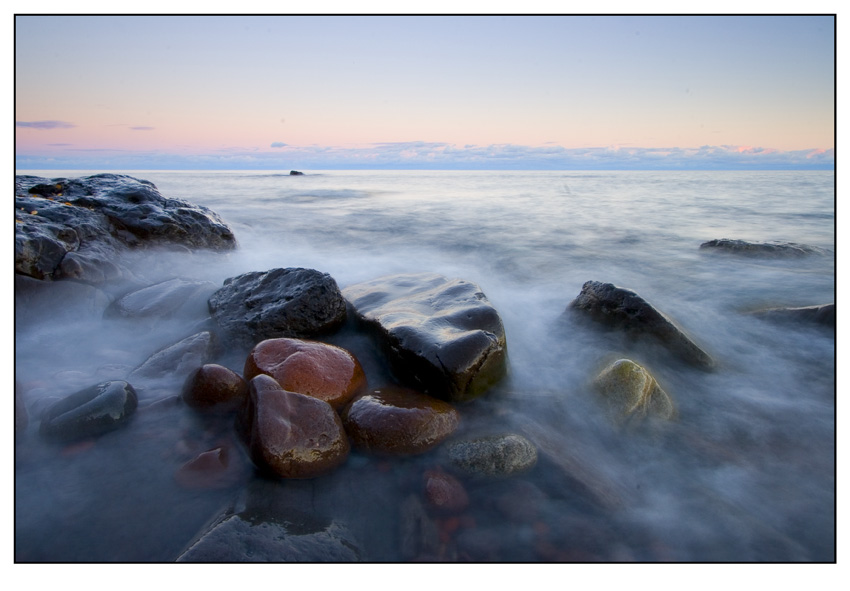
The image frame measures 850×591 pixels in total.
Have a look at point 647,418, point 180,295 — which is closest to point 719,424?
point 647,418

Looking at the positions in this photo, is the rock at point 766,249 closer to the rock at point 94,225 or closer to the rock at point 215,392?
the rock at point 215,392

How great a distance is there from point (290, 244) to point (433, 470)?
6.10 metres

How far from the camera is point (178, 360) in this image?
3.54 metres

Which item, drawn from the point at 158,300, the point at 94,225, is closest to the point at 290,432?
the point at 158,300

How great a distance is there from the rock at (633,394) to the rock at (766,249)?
481cm

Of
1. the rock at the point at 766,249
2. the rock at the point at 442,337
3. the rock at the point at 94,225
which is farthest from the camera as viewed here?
the rock at the point at 766,249

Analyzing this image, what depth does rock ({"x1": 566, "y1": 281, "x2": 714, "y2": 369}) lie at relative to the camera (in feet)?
12.6

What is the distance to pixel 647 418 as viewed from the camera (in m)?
3.12

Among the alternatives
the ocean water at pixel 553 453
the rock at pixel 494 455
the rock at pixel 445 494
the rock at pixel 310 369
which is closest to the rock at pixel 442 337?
the ocean water at pixel 553 453

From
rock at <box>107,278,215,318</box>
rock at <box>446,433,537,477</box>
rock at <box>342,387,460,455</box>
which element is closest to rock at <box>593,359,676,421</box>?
rock at <box>446,433,537,477</box>

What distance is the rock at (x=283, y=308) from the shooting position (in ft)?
12.7

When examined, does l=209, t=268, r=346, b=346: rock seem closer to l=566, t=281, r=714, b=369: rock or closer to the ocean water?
the ocean water

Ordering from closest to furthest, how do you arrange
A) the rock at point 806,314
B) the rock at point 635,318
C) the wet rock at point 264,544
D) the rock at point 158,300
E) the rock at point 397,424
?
1. the wet rock at point 264,544
2. the rock at point 397,424
3. the rock at point 635,318
4. the rock at point 806,314
5. the rock at point 158,300

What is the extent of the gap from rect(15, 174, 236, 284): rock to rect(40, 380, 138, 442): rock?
2353mm
